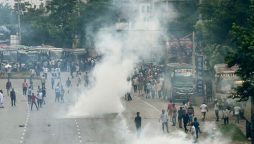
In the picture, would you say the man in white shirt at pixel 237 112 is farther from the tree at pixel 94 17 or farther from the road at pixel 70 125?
the tree at pixel 94 17

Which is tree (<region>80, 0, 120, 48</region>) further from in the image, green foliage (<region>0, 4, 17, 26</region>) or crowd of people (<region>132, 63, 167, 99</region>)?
green foliage (<region>0, 4, 17, 26</region>)

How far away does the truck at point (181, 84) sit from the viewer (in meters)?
73.3

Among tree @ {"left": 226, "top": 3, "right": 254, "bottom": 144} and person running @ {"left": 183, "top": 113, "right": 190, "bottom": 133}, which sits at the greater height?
tree @ {"left": 226, "top": 3, "right": 254, "bottom": 144}

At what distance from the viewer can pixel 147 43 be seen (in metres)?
84.4

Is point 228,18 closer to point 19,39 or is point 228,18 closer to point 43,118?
point 43,118

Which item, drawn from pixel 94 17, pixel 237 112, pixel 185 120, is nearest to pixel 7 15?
pixel 94 17

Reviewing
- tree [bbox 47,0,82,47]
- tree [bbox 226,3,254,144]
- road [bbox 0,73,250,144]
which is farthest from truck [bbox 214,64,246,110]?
tree [bbox 47,0,82,47]

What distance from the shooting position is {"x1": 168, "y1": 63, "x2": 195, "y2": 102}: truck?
7331 centimetres

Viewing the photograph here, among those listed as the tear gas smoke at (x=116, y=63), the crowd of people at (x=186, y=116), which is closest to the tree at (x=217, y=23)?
the tear gas smoke at (x=116, y=63)

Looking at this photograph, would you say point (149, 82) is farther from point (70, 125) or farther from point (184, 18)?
point (70, 125)

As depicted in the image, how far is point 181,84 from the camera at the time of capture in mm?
74188

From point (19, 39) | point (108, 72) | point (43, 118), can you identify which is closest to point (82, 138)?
point (43, 118)

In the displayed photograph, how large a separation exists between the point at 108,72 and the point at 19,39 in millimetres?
65839

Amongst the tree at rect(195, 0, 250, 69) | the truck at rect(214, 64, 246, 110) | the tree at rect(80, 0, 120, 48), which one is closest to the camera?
the truck at rect(214, 64, 246, 110)
